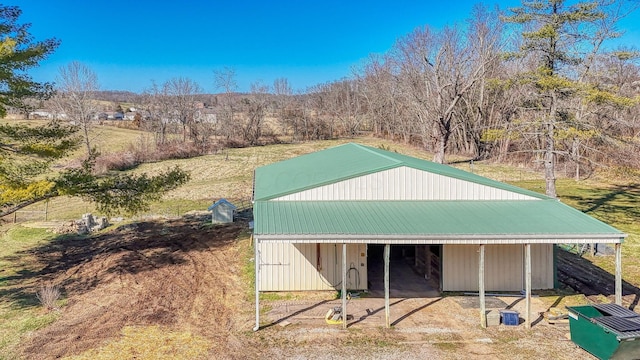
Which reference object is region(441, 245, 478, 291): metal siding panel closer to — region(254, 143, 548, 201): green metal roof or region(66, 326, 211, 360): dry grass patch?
region(254, 143, 548, 201): green metal roof

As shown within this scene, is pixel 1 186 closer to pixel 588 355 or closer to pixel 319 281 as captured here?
pixel 319 281

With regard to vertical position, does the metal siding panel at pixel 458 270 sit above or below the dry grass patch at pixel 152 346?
above

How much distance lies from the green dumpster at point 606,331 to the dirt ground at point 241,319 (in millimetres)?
376

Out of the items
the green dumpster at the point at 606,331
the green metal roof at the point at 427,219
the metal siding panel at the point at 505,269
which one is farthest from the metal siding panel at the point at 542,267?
the green dumpster at the point at 606,331

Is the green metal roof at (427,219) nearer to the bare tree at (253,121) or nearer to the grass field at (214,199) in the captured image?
the grass field at (214,199)

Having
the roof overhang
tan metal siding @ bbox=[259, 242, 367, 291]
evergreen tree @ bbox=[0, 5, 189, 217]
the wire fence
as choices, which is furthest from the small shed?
the roof overhang

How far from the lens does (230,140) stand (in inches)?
1944

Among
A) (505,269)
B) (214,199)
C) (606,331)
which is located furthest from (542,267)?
(214,199)

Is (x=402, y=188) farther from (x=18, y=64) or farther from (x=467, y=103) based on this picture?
(x=467, y=103)

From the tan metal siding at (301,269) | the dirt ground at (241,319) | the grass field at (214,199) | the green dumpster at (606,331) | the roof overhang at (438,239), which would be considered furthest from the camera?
the tan metal siding at (301,269)

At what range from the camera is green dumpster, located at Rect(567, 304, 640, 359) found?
8.78 metres

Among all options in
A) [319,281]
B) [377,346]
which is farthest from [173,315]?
[377,346]

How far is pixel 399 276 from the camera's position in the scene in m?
15.0

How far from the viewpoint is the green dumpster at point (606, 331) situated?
28.8ft
